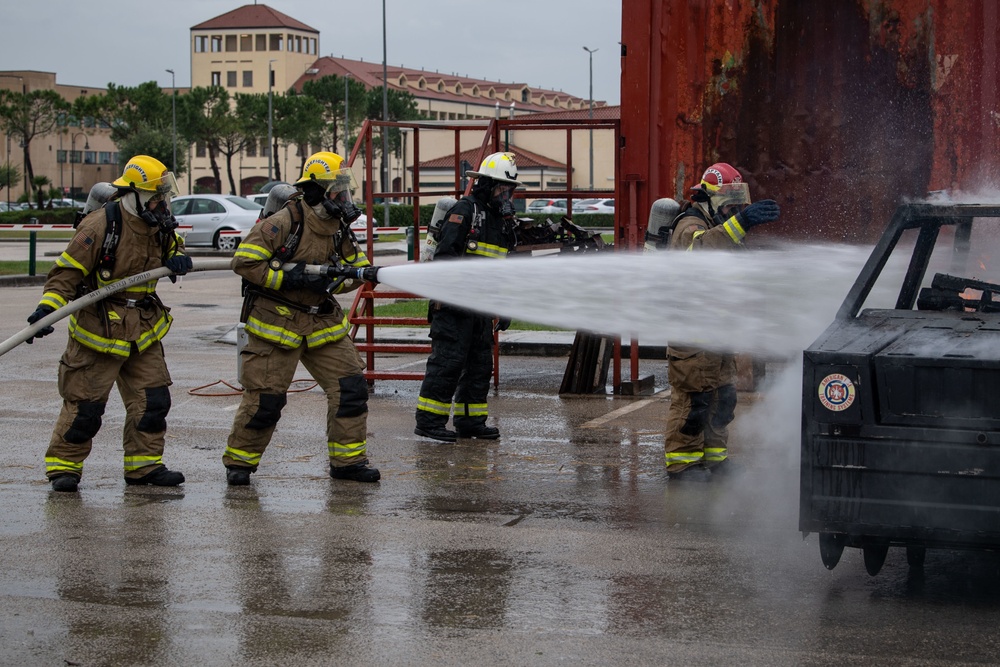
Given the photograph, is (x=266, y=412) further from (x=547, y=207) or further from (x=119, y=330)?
(x=547, y=207)

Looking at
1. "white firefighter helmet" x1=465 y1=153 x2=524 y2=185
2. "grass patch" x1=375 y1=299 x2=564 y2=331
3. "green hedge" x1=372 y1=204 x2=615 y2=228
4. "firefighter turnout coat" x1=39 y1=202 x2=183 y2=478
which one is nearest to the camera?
"firefighter turnout coat" x1=39 y1=202 x2=183 y2=478

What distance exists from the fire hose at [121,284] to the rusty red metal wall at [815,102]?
3824mm

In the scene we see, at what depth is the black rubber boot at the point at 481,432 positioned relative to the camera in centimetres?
852

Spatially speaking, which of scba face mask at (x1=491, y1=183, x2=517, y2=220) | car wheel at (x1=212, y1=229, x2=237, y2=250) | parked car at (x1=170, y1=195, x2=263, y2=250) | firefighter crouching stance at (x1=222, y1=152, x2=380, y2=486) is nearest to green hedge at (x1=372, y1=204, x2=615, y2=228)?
parked car at (x1=170, y1=195, x2=263, y2=250)

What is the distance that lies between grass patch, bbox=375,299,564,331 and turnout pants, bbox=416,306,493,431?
620 cm

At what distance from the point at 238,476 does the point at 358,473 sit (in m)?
0.64

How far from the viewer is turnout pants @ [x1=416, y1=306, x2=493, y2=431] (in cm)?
830

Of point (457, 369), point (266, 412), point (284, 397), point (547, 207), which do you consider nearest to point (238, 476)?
point (266, 412)

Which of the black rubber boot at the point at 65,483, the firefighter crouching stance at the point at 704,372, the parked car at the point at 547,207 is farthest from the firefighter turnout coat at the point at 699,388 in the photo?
the parked car at the point at 547,207

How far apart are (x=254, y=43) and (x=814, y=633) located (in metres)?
111

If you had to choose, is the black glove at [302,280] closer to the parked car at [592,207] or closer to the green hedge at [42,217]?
the green hedge at [42,217]

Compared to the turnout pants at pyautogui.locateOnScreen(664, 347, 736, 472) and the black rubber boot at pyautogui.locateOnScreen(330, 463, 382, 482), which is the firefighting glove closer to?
the turnout pants at pyautogui.locateOnScreen(664, 347, 736, 472)

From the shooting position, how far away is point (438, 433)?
838 cm

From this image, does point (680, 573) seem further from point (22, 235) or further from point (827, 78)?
point (22, 235)
